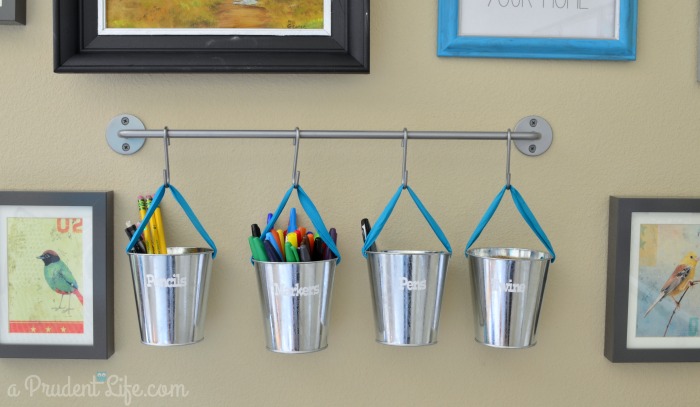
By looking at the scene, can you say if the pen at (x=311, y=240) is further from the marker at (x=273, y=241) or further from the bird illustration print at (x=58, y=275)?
the bird illustration print at (x=58, y=275)

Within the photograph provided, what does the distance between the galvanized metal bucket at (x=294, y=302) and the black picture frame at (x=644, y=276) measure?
1.20 ft

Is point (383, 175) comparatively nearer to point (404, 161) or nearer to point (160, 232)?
point (404, 161)

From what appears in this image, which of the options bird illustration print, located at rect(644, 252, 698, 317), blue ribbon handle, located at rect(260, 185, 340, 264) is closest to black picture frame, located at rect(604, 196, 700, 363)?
bird illustration print, located at rect(644, 252, 698, 317)

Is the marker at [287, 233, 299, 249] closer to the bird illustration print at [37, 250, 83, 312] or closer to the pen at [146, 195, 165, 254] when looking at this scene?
the pen at [146, 195, 165, 254]

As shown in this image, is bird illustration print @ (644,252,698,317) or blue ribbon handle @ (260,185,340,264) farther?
bird illustration print @ (644,252,698,317)

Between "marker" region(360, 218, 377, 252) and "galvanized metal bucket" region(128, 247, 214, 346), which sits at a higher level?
"marker" region(360, 218, 377, 252)

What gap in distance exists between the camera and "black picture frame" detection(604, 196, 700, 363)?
3.00 feet

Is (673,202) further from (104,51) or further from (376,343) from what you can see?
(104,51)

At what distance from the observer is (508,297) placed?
826 mm

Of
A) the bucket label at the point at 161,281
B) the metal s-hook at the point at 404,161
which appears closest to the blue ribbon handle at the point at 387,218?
the metal s-hook at the point at 404,161

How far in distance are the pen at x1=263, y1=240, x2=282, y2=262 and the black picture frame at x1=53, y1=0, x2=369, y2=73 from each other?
209 millimetres

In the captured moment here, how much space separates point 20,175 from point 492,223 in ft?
1.95

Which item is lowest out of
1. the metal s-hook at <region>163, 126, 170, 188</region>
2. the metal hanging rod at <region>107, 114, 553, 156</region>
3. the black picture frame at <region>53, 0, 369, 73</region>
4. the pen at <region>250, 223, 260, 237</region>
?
the pen at <region>250, 223, 260, 237</region>

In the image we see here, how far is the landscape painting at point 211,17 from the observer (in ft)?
2.90
